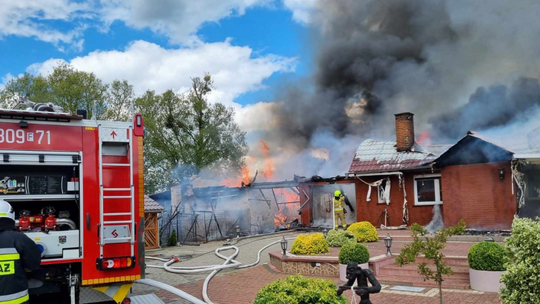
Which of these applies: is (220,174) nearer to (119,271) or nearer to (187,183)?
(187,183)

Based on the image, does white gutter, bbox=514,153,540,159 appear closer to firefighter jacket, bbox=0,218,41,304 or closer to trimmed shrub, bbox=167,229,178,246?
firefighter jacket, bbox=0,218,41,304

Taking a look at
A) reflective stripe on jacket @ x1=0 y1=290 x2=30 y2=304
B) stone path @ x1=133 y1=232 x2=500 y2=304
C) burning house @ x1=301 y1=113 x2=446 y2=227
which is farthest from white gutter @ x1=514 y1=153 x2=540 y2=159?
reflective stripe on jacket @ x1=0 y1=290 x2=30 y2=304

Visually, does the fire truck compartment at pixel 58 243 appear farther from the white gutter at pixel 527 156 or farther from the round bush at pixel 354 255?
the white gutter at pixel 527 156

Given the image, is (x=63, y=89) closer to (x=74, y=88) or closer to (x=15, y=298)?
(x=74, y=88)

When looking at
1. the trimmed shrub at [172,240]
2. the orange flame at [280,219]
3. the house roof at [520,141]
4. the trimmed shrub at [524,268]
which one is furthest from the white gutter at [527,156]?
the trimmed shrub at [172,240]

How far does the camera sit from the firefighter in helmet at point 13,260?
4543 mm

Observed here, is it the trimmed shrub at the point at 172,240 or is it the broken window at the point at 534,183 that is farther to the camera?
the trimmed shrub at the point at 172,240

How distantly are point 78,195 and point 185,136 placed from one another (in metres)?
30.9

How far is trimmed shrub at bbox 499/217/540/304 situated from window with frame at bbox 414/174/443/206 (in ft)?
43.0

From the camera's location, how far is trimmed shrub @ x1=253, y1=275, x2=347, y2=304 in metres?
4.64

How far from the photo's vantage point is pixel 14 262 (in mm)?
4625

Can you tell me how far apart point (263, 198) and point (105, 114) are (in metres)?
14.7

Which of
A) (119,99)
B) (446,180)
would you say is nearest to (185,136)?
(119,99)

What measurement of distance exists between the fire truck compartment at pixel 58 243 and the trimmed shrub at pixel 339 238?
8.64 metres
